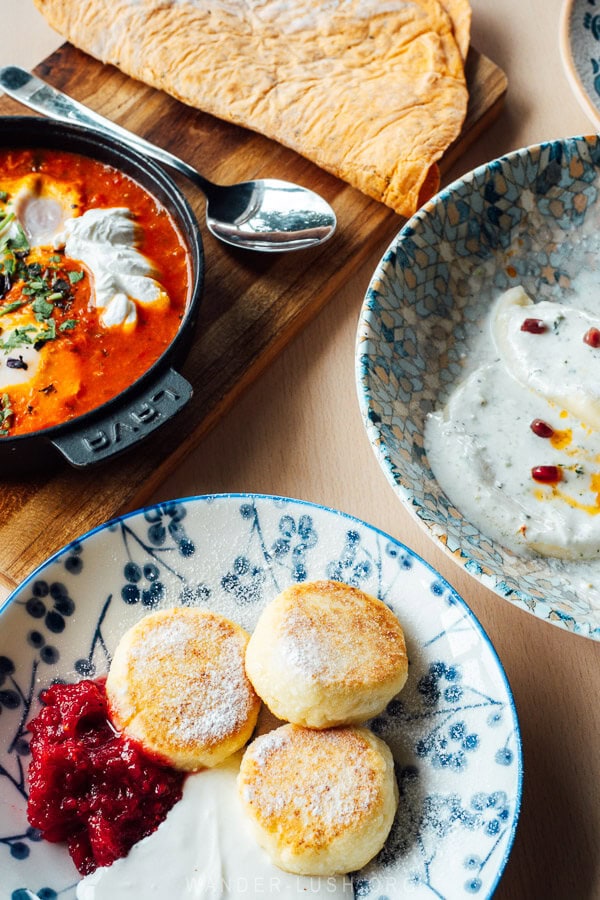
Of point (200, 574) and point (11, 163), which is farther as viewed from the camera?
point (11, 163)

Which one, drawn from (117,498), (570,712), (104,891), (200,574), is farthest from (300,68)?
(104,891)

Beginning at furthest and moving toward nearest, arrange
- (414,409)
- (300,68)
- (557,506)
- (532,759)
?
1. (300,68)
2. (414,409)
3. (557,506)
4. (532,759)

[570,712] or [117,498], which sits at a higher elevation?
[117,498]

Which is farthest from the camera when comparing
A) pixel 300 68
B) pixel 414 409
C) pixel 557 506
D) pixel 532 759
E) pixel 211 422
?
pixel 300 68

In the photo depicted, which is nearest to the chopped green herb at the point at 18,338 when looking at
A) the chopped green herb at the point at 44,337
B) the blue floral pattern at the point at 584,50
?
the chopped green herb at the point at 44,337

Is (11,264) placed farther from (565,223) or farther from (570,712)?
(570,712)

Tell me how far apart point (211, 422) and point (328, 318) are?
1.54 feet

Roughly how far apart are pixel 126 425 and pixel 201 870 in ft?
2.86

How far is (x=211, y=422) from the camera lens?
7.25ft

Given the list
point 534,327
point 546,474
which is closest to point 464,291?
point 534,327

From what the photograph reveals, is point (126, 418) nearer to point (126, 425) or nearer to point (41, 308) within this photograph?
point (126, 425)

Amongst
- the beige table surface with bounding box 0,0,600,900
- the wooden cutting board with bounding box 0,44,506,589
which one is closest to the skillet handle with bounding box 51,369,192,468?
the wooden cutting board with bounding box 0,44,506,589

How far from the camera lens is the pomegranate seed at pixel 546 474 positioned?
192cm

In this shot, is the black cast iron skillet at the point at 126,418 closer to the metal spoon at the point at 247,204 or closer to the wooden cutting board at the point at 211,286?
the wooden cutting board at the point at 211,286
